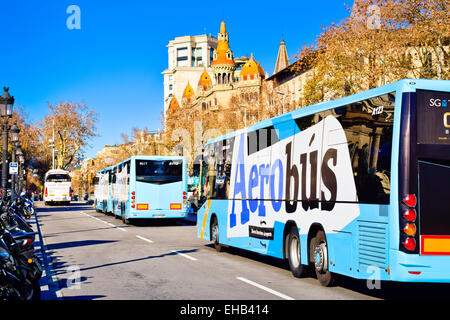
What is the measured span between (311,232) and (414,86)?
11.9 feet

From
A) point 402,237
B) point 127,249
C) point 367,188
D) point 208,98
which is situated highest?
point 208,98

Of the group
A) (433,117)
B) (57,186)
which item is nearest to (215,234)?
(433,117)

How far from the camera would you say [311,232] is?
435 inches

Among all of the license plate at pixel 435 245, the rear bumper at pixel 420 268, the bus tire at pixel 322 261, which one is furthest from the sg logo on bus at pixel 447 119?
the bus tire at pixel 322 261

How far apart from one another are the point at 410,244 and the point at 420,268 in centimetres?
35

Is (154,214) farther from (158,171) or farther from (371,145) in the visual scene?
(371,145)

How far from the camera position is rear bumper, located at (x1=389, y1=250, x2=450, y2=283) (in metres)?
8.19

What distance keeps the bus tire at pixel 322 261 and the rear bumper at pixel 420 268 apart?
2241 millimetres

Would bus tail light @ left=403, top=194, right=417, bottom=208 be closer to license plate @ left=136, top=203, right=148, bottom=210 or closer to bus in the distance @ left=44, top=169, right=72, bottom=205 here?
license plate @ left=136, top=203, right=148, bottom=210

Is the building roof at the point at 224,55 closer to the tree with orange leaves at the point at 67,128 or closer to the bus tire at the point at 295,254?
the tree with orange leaves at the point at 67,128

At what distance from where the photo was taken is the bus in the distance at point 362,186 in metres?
8.28

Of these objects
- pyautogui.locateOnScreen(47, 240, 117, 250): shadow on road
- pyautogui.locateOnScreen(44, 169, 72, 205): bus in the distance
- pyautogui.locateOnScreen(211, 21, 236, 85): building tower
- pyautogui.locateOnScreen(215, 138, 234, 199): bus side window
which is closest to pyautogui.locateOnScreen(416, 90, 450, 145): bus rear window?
pyautogui.locateOnScreen(215, 138, 234, 199): bus side window
